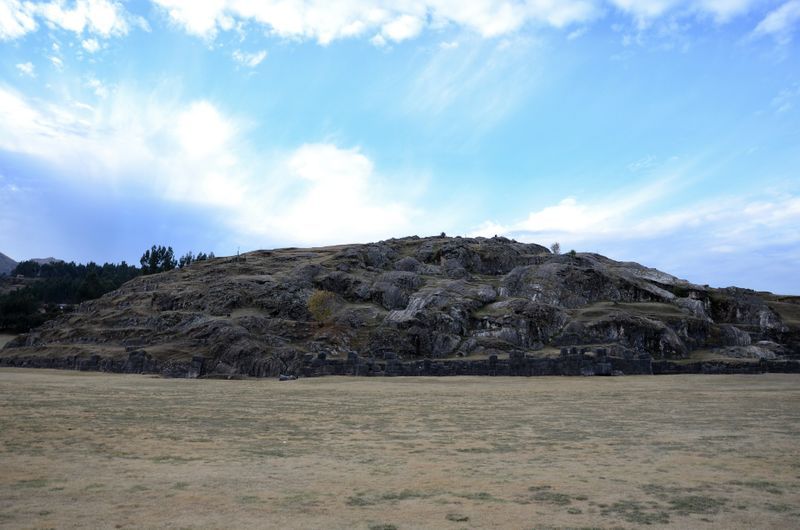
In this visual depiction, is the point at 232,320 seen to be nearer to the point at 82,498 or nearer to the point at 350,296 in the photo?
the point at 350,296

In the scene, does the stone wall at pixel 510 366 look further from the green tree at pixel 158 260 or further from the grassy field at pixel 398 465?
the green tree at pixel 158 260

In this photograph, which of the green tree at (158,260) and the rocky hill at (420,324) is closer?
the rocky hill at (420,324)

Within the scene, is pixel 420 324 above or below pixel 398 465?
above

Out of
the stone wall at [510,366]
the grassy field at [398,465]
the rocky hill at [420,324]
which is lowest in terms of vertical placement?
the grassy field at [398,465]

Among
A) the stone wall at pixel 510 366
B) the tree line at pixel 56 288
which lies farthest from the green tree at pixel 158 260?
the stone wall at pixel 510 366

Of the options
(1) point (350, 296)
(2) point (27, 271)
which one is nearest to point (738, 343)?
(1) point (350, 296)

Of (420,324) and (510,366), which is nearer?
(510,366)

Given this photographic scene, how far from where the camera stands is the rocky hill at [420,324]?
4841 centimetres

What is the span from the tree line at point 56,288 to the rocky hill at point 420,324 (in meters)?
15.6

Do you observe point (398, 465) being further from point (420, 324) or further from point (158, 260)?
point (158, 260)

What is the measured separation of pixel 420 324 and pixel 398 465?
45.0 m

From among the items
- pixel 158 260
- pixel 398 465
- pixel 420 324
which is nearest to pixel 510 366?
pixel 420 324

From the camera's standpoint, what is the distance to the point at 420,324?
56.8 m

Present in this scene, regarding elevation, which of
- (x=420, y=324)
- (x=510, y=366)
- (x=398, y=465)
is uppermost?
(x=420, y=324)
